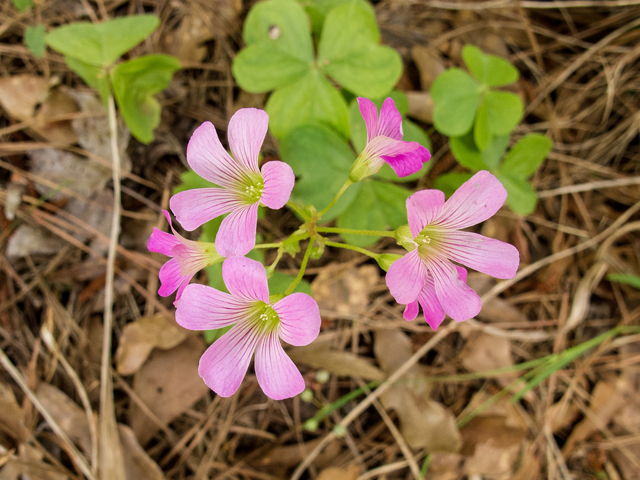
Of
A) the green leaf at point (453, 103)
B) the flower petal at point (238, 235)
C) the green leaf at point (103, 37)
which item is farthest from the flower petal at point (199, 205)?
the green leaf at point (453, 103)

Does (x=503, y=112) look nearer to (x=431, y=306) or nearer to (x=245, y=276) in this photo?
(x=431, y=306)

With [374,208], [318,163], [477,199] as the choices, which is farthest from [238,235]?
[374,208]

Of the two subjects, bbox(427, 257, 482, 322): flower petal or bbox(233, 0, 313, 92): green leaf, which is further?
bbox(233, 0, 313, 92): green leaf

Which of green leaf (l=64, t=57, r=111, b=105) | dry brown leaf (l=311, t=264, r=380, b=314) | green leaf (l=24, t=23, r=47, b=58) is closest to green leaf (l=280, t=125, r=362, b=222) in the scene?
dry brown leaf (l=311, t=264, r=380, b=314)

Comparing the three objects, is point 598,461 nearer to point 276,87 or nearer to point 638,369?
point 638,369

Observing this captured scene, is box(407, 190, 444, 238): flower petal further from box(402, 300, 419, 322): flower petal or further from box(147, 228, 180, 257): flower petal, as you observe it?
box(147, 228, 180, 257): flower petal

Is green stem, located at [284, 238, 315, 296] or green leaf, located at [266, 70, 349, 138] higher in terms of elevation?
green leaf, located at [266, 70, 349, 138]
